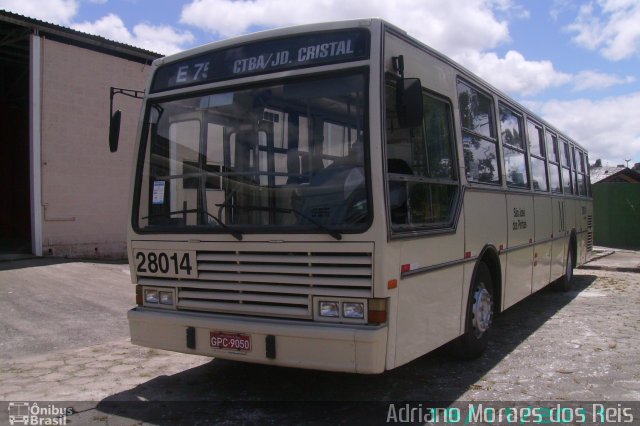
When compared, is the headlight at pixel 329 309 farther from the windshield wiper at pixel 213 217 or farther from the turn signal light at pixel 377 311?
the windshield wiper at pixel 213 217

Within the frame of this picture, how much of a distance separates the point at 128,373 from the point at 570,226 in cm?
829

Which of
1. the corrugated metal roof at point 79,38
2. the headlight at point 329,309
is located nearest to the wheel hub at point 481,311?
the headlight at point 329,309

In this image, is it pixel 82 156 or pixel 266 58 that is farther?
pixel 82 156

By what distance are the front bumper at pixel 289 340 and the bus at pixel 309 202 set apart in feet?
0.03

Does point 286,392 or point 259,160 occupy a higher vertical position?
point 259,160

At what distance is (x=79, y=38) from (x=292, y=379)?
11.8m

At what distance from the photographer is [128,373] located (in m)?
5.62

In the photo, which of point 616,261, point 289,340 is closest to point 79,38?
point 289,340

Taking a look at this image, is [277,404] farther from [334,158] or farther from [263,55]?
[263,55]

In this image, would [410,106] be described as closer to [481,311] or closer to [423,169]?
[423,169]

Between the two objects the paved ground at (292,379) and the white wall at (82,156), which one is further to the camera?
the white wall at (82,156)

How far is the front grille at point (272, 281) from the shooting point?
4.01m

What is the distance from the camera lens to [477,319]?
228 inches

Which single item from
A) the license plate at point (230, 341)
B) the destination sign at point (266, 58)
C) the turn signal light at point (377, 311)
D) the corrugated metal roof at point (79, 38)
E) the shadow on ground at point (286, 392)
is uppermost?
the corrugated metal roof at point (79, 38)
